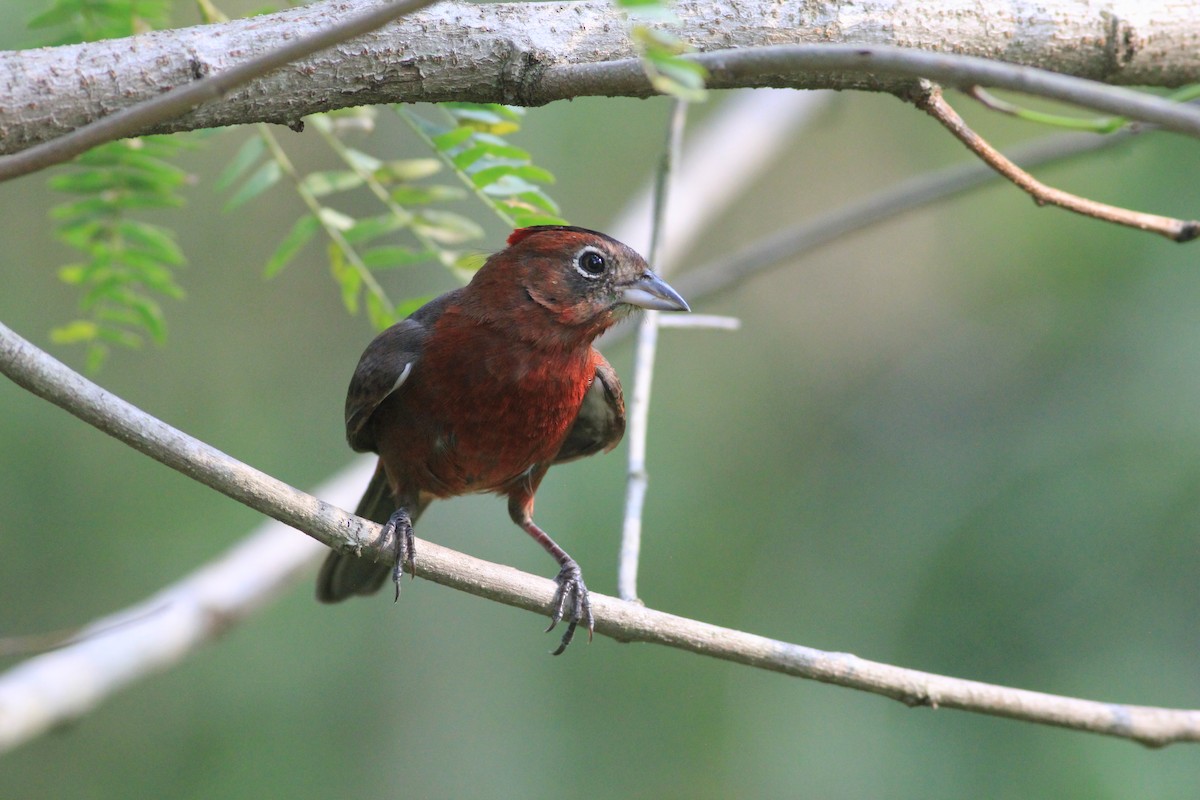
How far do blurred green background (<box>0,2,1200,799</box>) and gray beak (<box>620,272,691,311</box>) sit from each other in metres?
2.19

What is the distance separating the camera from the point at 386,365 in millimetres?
3811

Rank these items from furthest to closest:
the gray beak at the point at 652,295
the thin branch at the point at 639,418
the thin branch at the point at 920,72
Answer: the gray beak at the point at 652,295 → the thin branch at the point at 639,418 → the thin branch at the point at 920,72

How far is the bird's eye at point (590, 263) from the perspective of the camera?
3762mm

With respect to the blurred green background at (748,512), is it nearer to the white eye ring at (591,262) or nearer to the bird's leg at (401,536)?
the bird's leg at (401,536)

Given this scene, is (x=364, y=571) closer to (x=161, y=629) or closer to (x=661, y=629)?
(x=161, y=629)

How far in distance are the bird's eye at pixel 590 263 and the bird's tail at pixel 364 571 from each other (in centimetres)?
109

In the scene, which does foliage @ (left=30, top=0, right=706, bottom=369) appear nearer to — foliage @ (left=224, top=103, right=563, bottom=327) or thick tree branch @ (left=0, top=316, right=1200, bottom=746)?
foliage @ (left=224, top=103, right=563, bottom=327)

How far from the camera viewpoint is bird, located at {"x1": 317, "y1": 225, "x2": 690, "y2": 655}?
148 inches

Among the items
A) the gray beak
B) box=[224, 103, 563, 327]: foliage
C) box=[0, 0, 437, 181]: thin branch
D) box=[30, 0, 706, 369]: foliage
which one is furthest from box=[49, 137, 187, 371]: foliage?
box=[0, 0, 437, 181]: thin branch

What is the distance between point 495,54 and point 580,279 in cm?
152

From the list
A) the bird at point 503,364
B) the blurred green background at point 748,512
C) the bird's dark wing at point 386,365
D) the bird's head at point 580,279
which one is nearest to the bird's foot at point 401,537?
the bird at point 503,364

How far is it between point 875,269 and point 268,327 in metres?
4.49

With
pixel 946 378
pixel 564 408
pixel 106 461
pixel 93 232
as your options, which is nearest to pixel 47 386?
pixel 93 232

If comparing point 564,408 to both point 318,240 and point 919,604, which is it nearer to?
point 919,604
